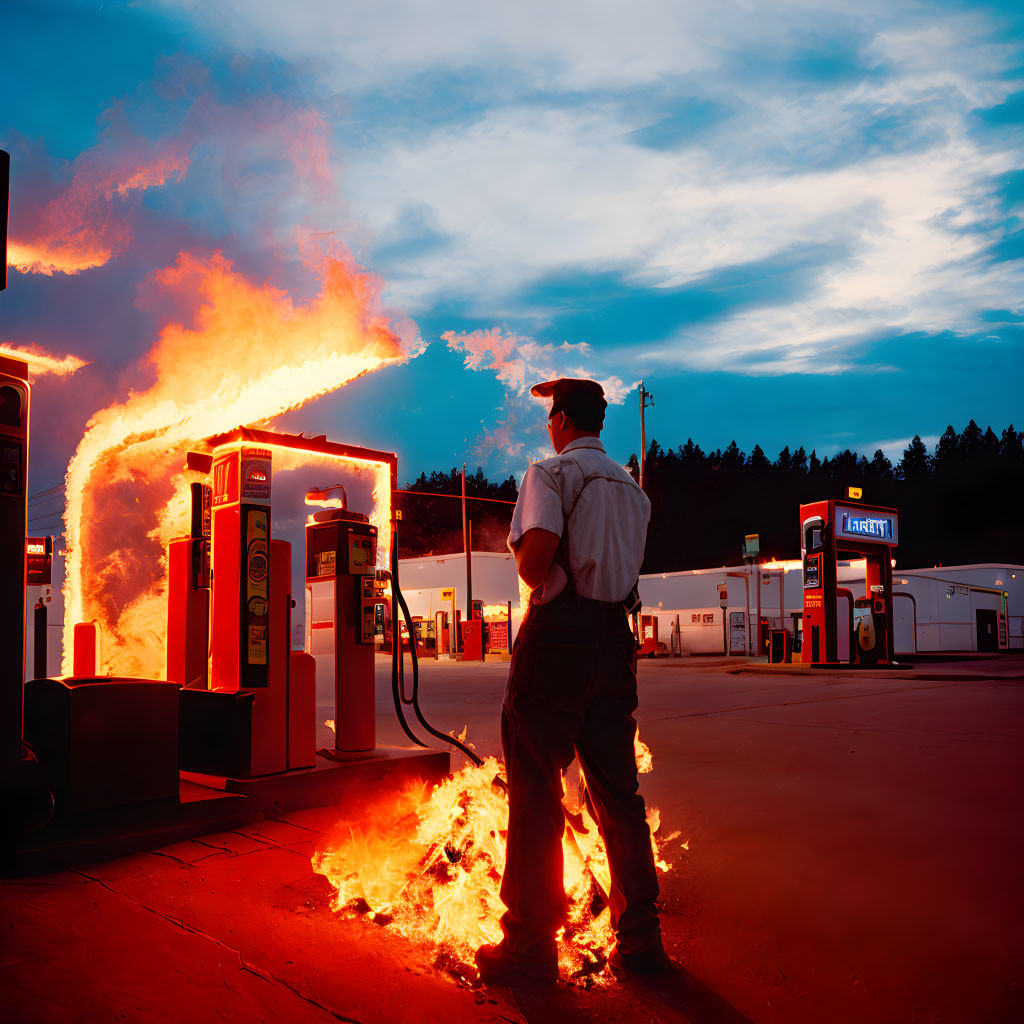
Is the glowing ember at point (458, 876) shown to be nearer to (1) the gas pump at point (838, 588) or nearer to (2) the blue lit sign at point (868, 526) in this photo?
(1) the gas pump at point (838, 588)

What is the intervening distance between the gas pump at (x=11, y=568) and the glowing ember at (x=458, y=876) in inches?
58.4

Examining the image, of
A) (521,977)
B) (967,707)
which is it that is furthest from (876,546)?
(521,977)

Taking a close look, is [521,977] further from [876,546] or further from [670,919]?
[876,546]

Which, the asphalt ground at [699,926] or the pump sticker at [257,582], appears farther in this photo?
the pump sticker at [257,582]

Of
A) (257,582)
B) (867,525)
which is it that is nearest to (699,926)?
(257,582)

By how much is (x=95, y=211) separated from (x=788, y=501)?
79085mm

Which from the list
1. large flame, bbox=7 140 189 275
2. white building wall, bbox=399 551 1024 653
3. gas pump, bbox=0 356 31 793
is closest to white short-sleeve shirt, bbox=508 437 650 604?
gas pump, bbox=0 356 31 793

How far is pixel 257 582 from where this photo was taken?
543cm

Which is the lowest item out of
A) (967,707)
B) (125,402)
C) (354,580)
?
(967,707)

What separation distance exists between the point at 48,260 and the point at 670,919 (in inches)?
314

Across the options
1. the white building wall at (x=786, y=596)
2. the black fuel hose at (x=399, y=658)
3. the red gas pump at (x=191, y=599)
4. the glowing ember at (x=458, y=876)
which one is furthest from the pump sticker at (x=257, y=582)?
the white building wall at (x=786, y=596)

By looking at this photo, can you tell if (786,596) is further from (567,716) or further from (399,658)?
(567,716)

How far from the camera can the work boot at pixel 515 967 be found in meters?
2.65

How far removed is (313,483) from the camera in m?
6.91
